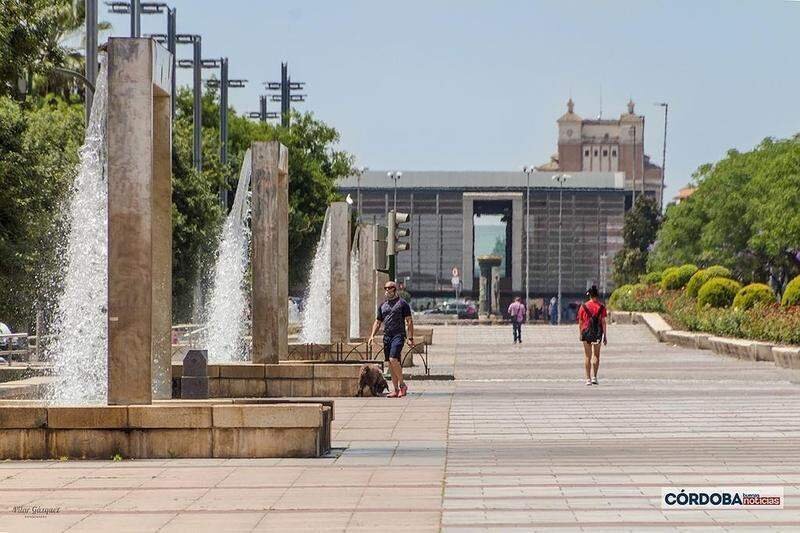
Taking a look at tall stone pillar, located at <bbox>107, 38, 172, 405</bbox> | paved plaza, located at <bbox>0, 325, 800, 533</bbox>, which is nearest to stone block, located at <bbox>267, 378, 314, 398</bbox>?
paved plaza, located at <bbox>0, 325, 800, 533</bbox>

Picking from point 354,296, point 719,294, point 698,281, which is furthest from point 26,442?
point 698,281

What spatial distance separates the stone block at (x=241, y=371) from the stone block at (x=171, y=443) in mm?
9083

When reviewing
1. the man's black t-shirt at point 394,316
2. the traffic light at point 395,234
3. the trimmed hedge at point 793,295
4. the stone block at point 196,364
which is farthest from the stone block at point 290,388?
the trimmed hedge at point 793,295

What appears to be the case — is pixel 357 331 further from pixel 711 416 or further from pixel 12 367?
pixel 711 416

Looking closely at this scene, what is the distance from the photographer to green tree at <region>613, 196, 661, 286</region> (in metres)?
127

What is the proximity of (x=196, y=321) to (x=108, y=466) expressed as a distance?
4320cm

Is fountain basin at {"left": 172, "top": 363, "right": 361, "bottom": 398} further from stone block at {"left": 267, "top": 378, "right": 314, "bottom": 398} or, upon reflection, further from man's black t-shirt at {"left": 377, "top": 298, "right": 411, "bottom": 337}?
man's black t-shirt at {"left": 377, "top": 298, "right": 411, "bottom": 337}

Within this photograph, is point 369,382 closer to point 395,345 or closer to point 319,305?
point 395,345

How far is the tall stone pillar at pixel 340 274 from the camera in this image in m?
37.7

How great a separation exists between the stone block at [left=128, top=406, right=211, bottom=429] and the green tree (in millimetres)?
111089

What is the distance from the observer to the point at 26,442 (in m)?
15.8

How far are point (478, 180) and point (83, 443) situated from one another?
14127cm

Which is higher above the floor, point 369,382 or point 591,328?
point 591,328

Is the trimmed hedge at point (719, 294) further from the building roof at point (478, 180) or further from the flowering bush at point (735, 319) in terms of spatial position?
the building roof at point (478, 180)
